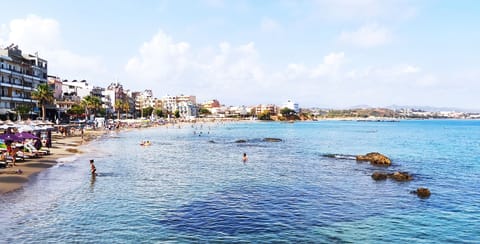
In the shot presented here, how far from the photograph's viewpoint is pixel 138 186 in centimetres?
3034

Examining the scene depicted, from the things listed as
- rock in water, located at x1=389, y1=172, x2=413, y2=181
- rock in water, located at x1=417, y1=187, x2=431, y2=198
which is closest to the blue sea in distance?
rock in water, located at x1=417, y1=187, x2=431, y2=198

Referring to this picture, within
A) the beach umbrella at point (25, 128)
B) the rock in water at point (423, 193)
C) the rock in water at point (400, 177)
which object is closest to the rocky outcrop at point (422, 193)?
the rock in water at point (423, 193)

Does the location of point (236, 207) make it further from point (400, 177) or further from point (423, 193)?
point (400, 177)

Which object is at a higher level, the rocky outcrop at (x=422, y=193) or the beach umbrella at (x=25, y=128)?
the beach umbrella at (x=25, y=128)

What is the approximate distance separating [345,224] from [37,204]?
1782 centimetres

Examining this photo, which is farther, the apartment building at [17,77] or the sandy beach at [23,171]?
the apartment building at [17,77]

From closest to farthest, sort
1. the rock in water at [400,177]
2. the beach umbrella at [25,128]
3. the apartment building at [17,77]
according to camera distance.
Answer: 1. the rock in water at [400,177]
2. the beach umbrella at [25,128]
3. the apartment building at [17,77]

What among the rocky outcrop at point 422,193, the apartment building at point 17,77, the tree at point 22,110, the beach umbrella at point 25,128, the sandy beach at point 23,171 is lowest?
the rocky outcrop at point 422,193

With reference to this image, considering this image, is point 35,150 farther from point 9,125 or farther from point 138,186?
point 138,186

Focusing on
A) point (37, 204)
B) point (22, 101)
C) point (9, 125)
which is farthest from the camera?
point (22, 101)

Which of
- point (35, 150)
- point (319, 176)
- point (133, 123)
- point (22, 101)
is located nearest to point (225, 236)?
point (319, 176)

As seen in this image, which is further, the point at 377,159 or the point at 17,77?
the point at 17,77

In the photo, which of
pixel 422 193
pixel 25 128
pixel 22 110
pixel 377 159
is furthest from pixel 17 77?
pixel 422 193

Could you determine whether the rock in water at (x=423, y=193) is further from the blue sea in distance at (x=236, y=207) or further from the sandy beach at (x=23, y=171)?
the sandy beach at (x=23, y=171)
